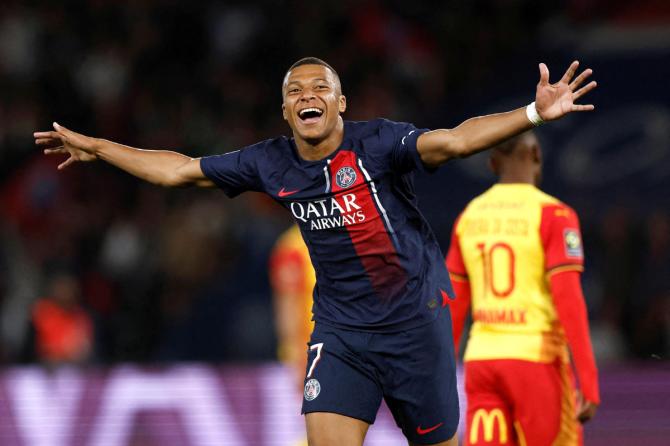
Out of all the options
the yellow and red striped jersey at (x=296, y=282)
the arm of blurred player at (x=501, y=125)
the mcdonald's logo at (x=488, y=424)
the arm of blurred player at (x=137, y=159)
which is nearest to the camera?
the arm of blurred player at (x=501, y=125)

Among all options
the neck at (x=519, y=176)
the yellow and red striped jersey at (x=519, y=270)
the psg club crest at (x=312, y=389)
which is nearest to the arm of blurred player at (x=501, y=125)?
the psg club crest at (x=312, y=389)

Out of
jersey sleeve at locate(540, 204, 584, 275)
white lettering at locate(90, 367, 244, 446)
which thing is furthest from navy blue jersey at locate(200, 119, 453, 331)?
white lettering at locate(90, 367, 244, 446)

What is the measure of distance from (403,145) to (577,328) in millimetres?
1406

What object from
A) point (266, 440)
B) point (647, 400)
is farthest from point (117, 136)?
point (647, 400)

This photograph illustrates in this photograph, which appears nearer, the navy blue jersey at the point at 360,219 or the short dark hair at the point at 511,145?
the navy blue jersey at the point at 360,219

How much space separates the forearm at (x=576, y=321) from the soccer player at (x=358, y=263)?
0.65 metres

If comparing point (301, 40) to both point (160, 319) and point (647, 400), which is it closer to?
point (160, 319)

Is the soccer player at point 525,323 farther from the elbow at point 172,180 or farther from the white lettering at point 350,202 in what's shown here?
the elbow at point 172,180

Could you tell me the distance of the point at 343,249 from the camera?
564 centimetres

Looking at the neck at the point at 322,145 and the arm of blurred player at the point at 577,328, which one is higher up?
the neck at the point at 322,145

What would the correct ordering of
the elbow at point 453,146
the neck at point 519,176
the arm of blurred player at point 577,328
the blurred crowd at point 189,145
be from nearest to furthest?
the elbow at point 453,146 → the arm of blurred player at point 577,328 → the neck at point 519,176 → the blurred crowd at point 189,145

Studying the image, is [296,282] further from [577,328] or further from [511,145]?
[577,328]

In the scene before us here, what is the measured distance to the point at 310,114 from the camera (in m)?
5.66

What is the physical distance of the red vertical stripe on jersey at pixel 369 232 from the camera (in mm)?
5555
